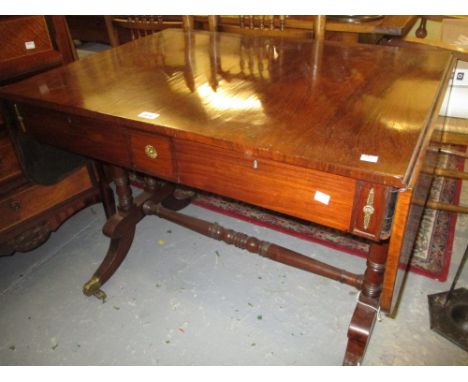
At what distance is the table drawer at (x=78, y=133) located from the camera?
1117 millimetres

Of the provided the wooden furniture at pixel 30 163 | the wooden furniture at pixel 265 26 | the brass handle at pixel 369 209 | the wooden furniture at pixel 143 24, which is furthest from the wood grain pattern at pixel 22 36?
the brass handle at pixel 369 209

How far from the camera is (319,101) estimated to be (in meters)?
1.04

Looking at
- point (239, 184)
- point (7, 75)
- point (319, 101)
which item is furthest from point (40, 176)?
point (319, 101)

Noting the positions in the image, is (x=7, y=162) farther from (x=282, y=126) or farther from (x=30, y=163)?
(x=282, y=126)

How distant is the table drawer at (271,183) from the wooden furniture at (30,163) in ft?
2.84

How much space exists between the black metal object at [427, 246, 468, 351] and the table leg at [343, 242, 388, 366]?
373 mm

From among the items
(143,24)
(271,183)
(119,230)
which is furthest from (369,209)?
(143,24)

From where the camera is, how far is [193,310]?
156 cm

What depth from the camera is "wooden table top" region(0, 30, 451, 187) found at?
834mm

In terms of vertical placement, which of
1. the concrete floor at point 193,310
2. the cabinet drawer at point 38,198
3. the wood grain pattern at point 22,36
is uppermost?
the wood grain pattern at point 22,36

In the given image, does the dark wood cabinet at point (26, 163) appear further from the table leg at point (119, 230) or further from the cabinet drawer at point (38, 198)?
the table leg at point (119, 230)

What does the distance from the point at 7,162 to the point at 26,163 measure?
0.07 meters

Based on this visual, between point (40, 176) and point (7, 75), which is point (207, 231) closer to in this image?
point (40, 176)

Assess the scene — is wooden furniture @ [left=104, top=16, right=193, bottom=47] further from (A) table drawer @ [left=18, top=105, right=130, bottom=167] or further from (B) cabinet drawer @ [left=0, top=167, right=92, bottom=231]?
(A) table drawer @ [left=18, top=105, right=130, bottom=167]
